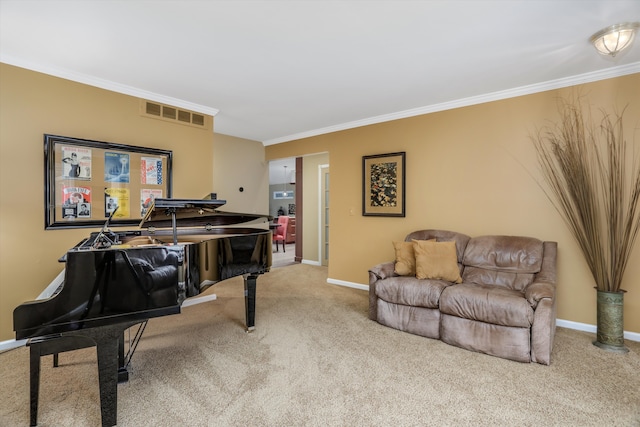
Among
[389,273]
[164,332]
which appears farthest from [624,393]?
[164,332]

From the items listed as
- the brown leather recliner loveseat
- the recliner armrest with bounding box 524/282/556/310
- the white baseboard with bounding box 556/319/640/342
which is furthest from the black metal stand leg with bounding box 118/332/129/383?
Answer: the white baseboard with bounding box 556/319/640/342

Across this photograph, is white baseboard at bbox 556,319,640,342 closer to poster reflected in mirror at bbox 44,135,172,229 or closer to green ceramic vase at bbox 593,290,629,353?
green ceramic vase at bbox 593,290,629,353

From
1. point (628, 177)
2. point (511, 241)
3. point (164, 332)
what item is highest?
point (628, 177)

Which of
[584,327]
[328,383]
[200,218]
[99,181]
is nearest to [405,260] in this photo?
[328,383]

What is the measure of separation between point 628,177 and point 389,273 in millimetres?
2420

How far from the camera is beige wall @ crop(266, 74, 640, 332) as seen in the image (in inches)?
123

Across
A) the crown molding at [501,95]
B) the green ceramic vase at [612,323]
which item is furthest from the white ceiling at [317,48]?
the green ceramic vase at [612,323]

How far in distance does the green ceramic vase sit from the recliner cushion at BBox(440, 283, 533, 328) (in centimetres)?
71

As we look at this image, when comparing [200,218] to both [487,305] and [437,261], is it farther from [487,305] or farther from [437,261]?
[487,305]

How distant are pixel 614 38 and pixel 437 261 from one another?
2.25m

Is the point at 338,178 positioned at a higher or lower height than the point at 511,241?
higher

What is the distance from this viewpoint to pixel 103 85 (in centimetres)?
328

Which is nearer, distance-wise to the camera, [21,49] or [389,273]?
[21,49]

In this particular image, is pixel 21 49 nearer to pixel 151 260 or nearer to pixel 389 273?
pixel 151 260
